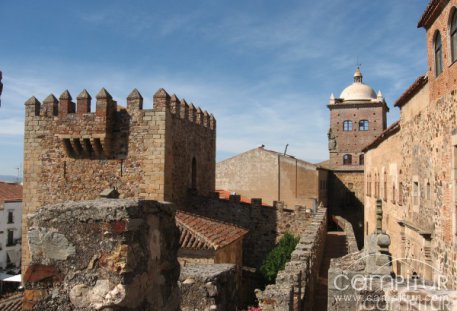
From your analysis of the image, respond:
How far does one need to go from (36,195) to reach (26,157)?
4.53 ft

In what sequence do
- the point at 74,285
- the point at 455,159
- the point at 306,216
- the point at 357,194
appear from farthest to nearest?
the point at 357,194 → the point at 306,216 → the point at 455,159 → the point at 74,285

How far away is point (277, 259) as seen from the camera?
1600cm

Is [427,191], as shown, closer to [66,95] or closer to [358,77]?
[66,95]

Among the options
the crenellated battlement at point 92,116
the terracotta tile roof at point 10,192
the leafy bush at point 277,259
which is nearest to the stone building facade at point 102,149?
the crenellated battlement at point 92,116

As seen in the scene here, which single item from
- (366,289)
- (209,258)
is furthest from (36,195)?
(366,289)

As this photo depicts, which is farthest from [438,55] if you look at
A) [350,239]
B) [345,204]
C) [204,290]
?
[345,204]

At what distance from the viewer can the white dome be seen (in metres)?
42.4

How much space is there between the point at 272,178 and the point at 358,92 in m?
18.4

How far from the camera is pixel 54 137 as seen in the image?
15.3m

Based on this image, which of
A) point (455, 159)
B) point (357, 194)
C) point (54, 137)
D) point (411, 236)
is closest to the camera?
point (455, 159)

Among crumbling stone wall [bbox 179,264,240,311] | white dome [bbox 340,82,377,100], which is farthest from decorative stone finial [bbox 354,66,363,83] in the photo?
crumbling stone wall [bbox 179,264,240,311]

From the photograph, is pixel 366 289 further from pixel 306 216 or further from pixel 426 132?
pixel 306 216

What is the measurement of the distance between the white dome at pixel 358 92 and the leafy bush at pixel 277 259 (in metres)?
28.4

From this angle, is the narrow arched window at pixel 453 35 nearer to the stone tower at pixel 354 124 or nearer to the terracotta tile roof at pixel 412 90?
the terracotta tile roof at pixel 412 90
